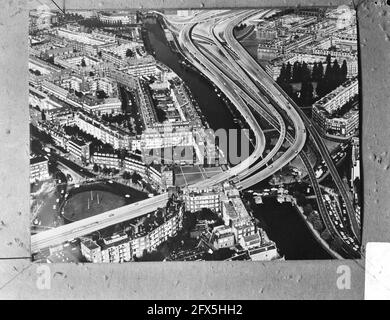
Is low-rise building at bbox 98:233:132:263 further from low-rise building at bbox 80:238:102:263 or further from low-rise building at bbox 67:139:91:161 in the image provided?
low-rise building at bbox 67:139:91:161

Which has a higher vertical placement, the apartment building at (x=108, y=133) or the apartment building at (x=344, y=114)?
the apartment building at (x=344, y=114)

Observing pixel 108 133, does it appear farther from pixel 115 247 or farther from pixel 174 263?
pixel 174 263

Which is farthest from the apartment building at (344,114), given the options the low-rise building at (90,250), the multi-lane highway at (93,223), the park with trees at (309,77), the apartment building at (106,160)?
the low-rise building at (90,250)

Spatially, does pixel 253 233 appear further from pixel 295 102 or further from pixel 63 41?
pixel 63 41

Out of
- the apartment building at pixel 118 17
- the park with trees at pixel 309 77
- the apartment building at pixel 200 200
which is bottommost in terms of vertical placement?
the apartment building at pixel 200 200

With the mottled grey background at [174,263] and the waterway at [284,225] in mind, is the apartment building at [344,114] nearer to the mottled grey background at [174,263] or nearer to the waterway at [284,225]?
the mottled grey background at [174,263]

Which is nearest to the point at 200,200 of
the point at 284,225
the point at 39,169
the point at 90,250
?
the point at 284,225
